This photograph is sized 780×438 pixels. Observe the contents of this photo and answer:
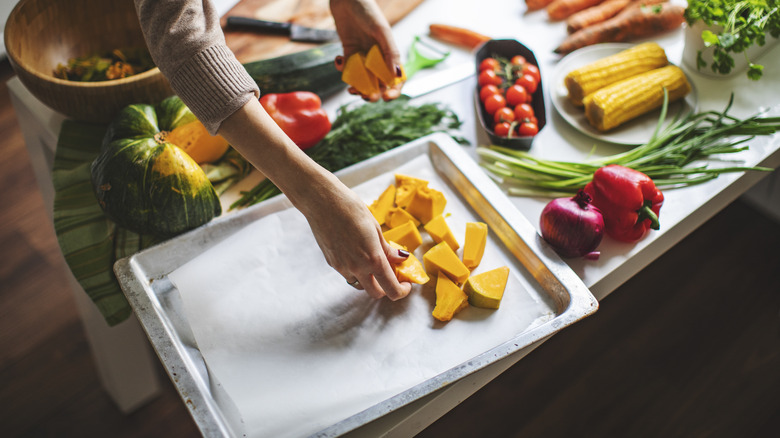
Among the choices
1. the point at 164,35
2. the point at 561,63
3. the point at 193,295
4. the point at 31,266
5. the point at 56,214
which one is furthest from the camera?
the point at 31,266

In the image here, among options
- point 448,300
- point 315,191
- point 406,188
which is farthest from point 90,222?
point 448,300

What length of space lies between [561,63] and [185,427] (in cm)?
180

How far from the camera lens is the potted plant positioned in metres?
1.46

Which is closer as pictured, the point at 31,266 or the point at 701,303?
the point at 701,303

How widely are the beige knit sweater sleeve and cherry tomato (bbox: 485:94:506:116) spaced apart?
76cm

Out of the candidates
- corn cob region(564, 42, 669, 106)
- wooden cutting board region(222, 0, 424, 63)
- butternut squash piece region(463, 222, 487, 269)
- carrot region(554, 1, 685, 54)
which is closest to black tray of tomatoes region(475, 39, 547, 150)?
corn cob region(564, 42, 669, 106)

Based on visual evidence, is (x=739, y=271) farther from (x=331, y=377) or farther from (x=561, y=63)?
(x=331, y=377)

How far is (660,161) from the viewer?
1417 mm

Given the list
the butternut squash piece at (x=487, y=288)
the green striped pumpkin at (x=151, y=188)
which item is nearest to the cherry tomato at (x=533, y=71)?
the butternut squash piece at (x=487, y=288)

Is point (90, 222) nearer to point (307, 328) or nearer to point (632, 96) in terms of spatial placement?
point (307, 328)

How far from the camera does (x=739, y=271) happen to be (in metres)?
2.27

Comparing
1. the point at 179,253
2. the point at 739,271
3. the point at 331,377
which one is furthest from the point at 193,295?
the point at 739,271

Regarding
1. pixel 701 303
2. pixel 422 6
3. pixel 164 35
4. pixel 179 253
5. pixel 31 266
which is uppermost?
pixel 164 35

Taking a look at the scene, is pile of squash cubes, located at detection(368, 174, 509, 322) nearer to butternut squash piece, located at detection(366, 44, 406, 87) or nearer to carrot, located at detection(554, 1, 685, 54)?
butternut squash piece, located at detection(366, 44, 406, 87)
